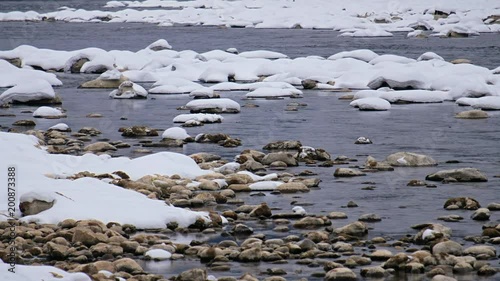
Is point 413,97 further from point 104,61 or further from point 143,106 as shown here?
point 104,61

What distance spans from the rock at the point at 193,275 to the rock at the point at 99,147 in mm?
7484

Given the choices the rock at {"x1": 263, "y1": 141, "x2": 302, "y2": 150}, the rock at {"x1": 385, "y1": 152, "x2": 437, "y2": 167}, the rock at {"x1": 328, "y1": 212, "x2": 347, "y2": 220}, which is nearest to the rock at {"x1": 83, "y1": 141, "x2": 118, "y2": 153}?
the rock at {"x1": 263, "y1": 141, "x2": 302, "y2": 150}

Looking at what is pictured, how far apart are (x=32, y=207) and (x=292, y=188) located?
133 inches

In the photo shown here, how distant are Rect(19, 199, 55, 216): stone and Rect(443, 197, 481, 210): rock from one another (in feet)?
14.3

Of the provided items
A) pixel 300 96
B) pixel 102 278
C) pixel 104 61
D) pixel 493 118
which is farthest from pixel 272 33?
pixel 102 278

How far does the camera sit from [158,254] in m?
8.91

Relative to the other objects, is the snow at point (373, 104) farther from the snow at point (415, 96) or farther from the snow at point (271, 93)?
the snow at point (271, 93)

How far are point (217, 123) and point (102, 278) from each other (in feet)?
37.5

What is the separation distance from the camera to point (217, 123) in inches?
750

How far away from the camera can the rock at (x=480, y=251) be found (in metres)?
8.89

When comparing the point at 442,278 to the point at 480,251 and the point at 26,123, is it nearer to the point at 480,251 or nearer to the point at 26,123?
the point at 480,251

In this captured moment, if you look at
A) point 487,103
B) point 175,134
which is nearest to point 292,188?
point 175,134

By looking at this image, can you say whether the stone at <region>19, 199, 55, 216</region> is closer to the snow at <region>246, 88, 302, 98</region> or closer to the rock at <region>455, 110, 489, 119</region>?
the rock at <region>455, 110, 489, 119</region>

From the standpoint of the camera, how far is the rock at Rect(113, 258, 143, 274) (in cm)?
831
